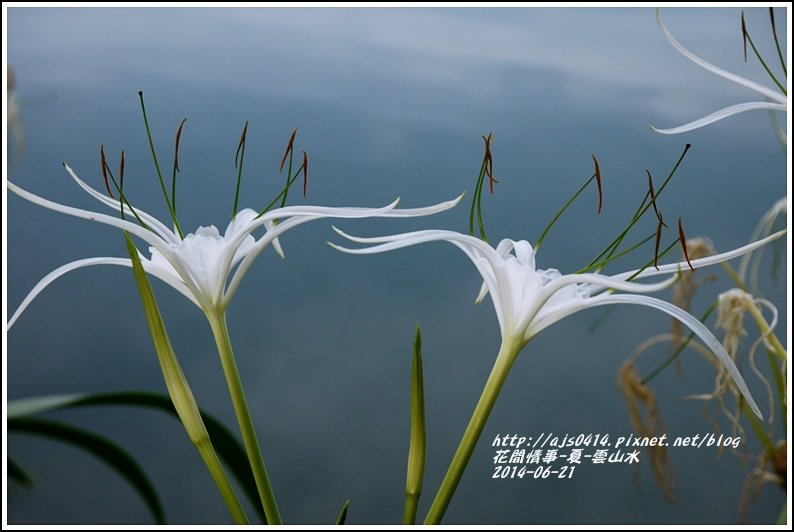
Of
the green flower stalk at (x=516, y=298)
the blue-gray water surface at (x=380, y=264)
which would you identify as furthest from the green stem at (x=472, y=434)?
the blue-gray water surface at (x=380, y=264)

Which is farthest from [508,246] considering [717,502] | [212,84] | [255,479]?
[717,502]

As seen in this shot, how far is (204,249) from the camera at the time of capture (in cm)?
32

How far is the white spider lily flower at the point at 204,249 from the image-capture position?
299mm

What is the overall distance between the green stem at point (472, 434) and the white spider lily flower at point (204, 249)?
0.07m

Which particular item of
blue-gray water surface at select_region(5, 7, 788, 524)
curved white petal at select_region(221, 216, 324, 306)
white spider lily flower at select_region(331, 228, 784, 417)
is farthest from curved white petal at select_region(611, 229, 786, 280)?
blue-gray water surface at select_region(5, 7, 788, 524)

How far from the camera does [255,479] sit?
31 cm

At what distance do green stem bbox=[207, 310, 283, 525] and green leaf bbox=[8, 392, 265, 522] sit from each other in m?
0.02

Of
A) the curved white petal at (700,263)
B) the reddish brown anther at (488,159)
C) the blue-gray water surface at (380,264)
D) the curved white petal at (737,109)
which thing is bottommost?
the blue-gray water surface at (380,264)

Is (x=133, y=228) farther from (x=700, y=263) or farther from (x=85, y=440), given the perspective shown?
(x=700, y=263)

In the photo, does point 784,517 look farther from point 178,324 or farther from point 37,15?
point 37,15

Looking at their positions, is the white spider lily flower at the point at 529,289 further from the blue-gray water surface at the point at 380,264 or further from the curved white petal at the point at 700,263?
the blue-gray water surface at the point at 380,264

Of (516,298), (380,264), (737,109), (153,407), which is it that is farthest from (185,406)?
(380,264)

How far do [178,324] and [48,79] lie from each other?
0.44 m

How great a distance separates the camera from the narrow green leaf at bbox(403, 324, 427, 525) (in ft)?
0.96
